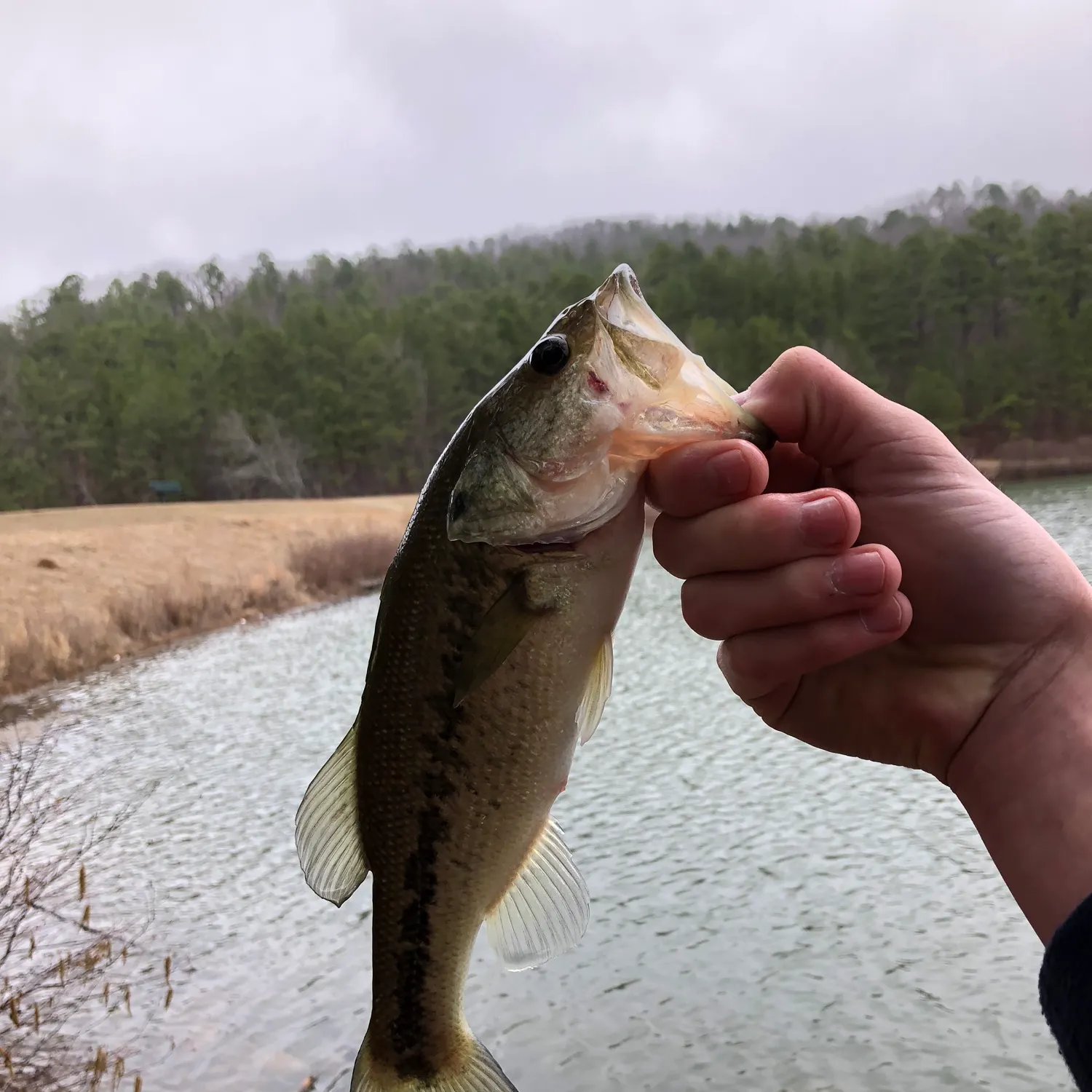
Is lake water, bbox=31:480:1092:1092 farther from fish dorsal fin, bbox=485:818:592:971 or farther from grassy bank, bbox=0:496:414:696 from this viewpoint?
grassy bank, bbox=0:496:414:696

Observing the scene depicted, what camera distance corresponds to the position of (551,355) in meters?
1.75

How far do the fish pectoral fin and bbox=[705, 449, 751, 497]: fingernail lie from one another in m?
0.44

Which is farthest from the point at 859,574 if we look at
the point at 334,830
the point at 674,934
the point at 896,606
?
the point at 674,934

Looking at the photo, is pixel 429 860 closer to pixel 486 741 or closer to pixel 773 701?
pixel 486 741

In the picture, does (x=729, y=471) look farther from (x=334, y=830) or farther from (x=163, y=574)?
(x=163, y=574)

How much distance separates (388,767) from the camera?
1.93 m

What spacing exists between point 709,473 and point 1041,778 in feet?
3.23

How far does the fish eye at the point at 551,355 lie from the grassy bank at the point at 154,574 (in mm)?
16991

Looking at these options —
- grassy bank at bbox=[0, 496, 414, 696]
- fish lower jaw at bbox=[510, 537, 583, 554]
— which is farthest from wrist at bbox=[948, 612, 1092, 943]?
grassy bank at bbox=[0, 496, 414, 696]

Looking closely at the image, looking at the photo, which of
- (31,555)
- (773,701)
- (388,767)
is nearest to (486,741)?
(388,767)

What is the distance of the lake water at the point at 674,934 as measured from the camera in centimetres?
552

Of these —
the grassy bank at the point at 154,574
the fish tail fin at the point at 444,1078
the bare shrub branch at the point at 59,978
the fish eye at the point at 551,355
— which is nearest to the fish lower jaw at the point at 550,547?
the fish eye at the point at 551,355

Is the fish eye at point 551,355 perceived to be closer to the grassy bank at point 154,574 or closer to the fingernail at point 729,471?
the fingernail at point 729,471

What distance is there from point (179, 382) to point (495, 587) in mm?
54291
